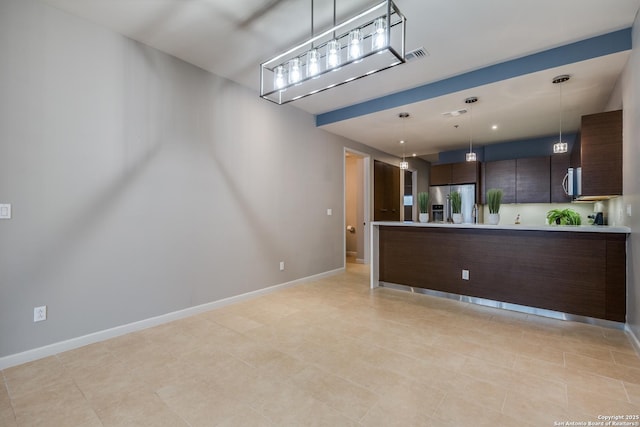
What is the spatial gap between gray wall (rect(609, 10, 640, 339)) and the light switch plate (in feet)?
16.3

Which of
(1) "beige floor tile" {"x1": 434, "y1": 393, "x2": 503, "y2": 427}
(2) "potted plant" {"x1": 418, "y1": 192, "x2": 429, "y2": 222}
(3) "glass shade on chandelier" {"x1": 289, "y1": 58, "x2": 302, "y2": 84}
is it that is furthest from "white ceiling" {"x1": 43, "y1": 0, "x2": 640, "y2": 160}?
(1) "beige floor tile" {"x1": 434, "y1": 393, "x2": 503, "y2": 427}

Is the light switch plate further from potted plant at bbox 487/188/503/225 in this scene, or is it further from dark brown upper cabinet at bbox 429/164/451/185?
dark brown upper cabinet at bbox 429/164/451/185

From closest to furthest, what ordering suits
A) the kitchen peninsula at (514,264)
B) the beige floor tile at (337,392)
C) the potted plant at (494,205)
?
1. the beige floor tile at (337,392)
2. the kitchen peninsula at (514,264)
3. the potted plant at (494,205)

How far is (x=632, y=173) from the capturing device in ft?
8.28

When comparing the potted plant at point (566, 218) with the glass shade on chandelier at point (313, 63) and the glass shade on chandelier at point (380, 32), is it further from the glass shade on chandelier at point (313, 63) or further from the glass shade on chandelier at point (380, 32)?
the glass shade on chandelier at point (313, 63)

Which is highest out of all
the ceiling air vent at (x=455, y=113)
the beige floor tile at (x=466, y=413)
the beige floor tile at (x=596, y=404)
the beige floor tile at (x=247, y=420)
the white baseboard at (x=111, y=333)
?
the ceiling air vent at (x=455, y=113)

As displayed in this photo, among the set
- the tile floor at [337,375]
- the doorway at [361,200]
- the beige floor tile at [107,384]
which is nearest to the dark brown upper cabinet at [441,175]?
the doorway at [361,200]

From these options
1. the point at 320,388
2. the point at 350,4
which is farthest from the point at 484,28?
the point at 320,388

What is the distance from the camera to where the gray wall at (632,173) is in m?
2.39

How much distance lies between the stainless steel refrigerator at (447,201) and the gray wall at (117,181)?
412cm

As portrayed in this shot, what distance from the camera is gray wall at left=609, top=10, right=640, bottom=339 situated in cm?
239

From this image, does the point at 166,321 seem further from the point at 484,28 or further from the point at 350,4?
the point at 484,28

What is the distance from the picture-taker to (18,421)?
161cm

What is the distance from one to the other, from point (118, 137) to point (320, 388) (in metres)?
2.84
